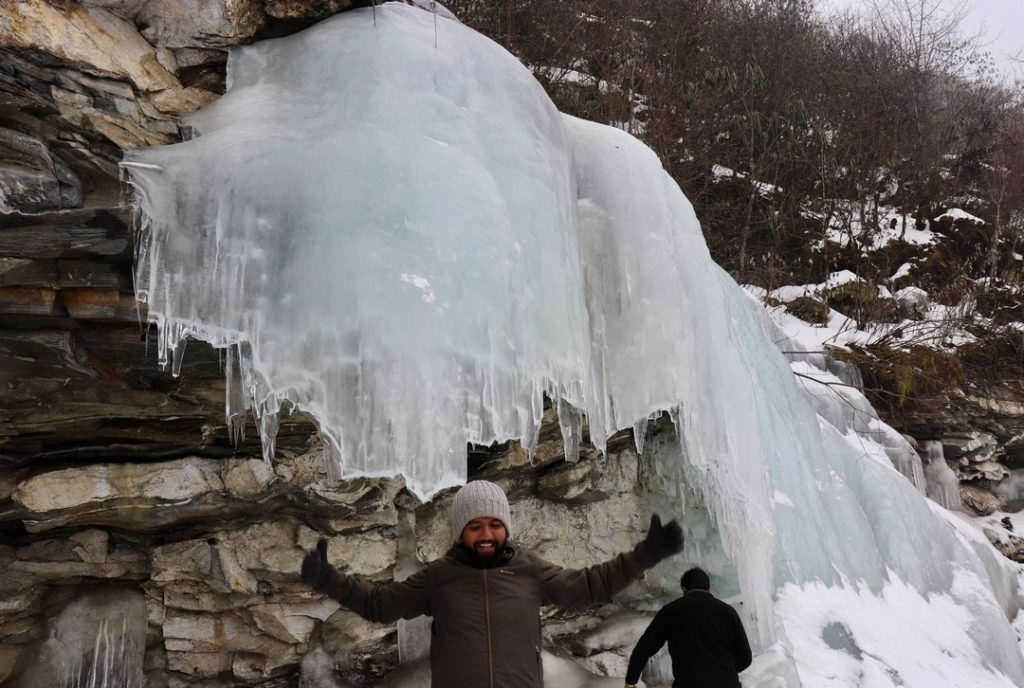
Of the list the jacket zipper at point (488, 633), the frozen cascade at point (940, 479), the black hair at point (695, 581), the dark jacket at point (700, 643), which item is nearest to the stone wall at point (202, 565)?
the black hair at point (695, 581)

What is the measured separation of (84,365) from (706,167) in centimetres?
894

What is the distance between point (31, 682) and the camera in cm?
371

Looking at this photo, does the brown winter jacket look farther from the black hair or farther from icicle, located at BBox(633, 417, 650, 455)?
icicle, located at BBox(633, 417, 650, 455)

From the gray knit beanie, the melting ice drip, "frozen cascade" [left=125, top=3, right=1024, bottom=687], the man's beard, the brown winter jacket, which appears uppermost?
"frozen cascade" [left=125, top=3, right=1024, bottom=687]

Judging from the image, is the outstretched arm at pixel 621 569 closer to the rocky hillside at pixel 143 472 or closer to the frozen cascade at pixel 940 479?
the rocky hillside at pixel 143 472

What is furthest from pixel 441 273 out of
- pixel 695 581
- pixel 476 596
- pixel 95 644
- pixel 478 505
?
pixel 95 644

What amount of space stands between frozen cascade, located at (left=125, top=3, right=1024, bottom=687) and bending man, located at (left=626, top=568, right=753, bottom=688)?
816 mm

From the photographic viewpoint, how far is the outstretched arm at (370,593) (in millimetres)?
2260

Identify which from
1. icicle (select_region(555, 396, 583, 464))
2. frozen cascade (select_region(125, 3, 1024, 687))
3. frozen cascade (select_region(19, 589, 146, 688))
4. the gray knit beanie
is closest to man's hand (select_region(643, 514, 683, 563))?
the gray knit beanie

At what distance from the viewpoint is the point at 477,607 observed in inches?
87.3

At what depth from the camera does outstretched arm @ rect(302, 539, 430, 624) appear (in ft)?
7.41

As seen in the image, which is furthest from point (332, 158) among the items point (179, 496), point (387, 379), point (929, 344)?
point (929, 344)

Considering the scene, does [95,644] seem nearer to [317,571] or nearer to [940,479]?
[317,571]

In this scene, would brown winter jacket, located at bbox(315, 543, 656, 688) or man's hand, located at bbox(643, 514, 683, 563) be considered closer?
brown winter jacket, located at bbox(315, 543, 656, 688)
